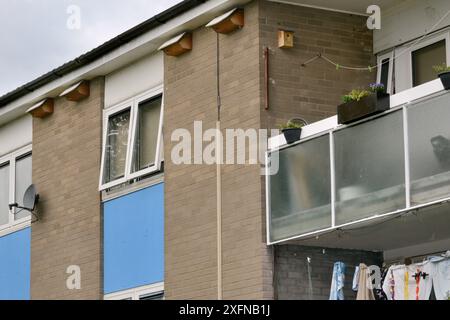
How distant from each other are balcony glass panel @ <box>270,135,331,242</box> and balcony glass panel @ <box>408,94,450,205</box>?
5.23 ft

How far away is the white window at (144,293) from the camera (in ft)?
67.3

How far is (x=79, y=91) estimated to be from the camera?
75.4 ft

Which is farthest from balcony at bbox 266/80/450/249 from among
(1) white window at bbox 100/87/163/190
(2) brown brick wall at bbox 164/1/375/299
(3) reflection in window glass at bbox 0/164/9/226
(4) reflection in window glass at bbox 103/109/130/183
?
(3) reflection in window glass at bbox 0/164/9/226

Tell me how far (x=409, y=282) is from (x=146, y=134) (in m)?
6.00

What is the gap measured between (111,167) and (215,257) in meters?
3.80

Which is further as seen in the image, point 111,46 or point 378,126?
point 111,46

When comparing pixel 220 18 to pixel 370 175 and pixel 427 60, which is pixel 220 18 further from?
pixel 370 175

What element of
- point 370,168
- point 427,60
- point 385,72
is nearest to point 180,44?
point 385,72

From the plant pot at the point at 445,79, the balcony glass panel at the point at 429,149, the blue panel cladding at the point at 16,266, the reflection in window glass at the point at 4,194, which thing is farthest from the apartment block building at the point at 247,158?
the reflection in window glass at the point at 4,194

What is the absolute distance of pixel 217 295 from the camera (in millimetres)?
19062

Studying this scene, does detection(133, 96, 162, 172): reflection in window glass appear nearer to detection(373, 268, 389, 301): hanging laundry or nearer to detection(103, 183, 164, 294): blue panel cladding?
detection(103, 183, 164, 294): blue panel cladding

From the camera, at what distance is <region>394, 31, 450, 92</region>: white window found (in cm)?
1891
